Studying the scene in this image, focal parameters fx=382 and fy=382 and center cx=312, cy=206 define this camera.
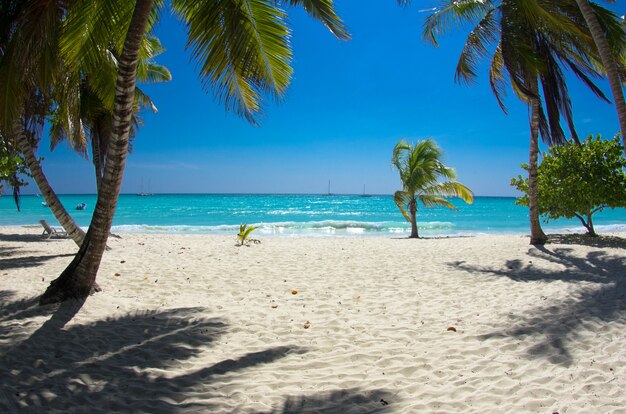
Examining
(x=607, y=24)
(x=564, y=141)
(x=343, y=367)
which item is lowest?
(x=343, y=367)

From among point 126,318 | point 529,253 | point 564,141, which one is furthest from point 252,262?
point 564,141

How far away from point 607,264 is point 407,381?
23.5ft

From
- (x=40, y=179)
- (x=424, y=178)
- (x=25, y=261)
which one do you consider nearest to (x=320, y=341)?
(x=40, y=179)

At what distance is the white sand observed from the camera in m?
2.94

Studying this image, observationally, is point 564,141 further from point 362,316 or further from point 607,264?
point 362,316

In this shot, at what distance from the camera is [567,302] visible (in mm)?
5352

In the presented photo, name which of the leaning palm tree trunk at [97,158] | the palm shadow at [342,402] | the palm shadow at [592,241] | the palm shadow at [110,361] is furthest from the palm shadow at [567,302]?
the leaning palm tree trunk at [97,158]

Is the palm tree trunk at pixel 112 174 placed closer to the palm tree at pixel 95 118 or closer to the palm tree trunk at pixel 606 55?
the palm tree at pixel 95 118

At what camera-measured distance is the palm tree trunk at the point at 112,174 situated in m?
4.55

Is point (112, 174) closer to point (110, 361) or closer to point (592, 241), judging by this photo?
point (110, 361)

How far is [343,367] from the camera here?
3.56 metres

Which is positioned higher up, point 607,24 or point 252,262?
point 607,24

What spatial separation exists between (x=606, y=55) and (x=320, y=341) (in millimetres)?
7584

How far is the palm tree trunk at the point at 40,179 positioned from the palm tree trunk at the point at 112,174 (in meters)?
2.30
